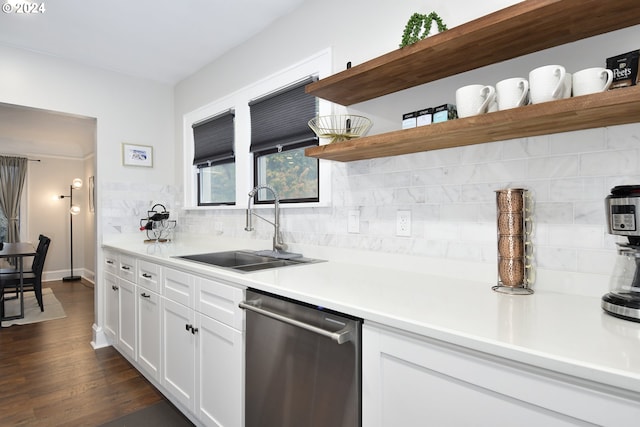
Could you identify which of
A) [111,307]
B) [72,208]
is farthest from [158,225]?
[72,208]

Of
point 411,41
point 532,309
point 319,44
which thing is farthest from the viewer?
point 319,44

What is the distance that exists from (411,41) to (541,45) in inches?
18.0

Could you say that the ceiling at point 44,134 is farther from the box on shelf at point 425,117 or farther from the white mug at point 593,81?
the white mug at point 593,81

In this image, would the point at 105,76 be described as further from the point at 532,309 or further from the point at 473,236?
the point at 532,309

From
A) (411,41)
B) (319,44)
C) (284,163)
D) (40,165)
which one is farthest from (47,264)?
(411,41)

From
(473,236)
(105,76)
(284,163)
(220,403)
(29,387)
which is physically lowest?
(29,387)

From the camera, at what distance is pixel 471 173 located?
1.49 metres

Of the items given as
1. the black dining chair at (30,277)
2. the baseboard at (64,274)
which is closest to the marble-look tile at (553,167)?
the black dining chair at (30,277)

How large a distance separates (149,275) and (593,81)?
2.42 m

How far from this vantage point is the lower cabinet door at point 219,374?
5.15 feet

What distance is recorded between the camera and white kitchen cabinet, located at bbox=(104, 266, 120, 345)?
2885 millimetres

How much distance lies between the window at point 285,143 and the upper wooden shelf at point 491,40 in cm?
57

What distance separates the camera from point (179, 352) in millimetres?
1977

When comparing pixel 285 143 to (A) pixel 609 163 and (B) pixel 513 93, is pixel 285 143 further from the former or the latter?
(A) pixel 609 163
